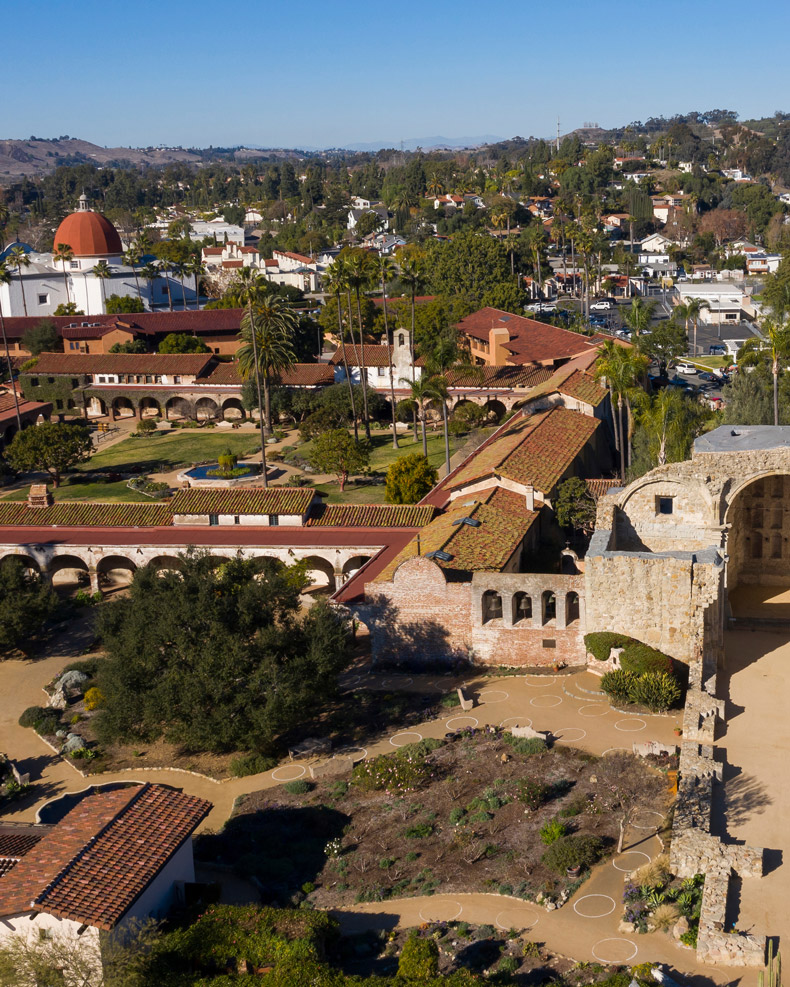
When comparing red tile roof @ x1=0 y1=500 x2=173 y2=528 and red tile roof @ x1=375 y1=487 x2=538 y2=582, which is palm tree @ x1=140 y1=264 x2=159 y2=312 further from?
red tile roof @ x1=375 y1=487 x2=538 y2=582

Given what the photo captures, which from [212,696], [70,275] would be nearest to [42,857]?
[212,696]

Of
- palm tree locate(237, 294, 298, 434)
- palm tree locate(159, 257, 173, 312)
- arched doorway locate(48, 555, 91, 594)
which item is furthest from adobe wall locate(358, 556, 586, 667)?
palm tree locate(159, 257, 173, 312)

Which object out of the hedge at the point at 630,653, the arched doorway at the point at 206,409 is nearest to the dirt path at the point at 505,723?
the hedge at the point at 630,653

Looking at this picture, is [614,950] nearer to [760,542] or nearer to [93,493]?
[760,542]

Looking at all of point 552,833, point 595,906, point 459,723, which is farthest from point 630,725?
point 595,906

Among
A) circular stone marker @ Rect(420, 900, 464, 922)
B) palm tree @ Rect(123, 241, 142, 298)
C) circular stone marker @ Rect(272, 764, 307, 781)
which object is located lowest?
circular stone marker @ Rect(272, 764, 307, 781)

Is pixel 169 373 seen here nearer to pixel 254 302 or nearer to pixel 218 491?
pixel 254 302

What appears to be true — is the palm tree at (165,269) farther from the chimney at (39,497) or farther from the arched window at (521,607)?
the arched window at (521,607)
